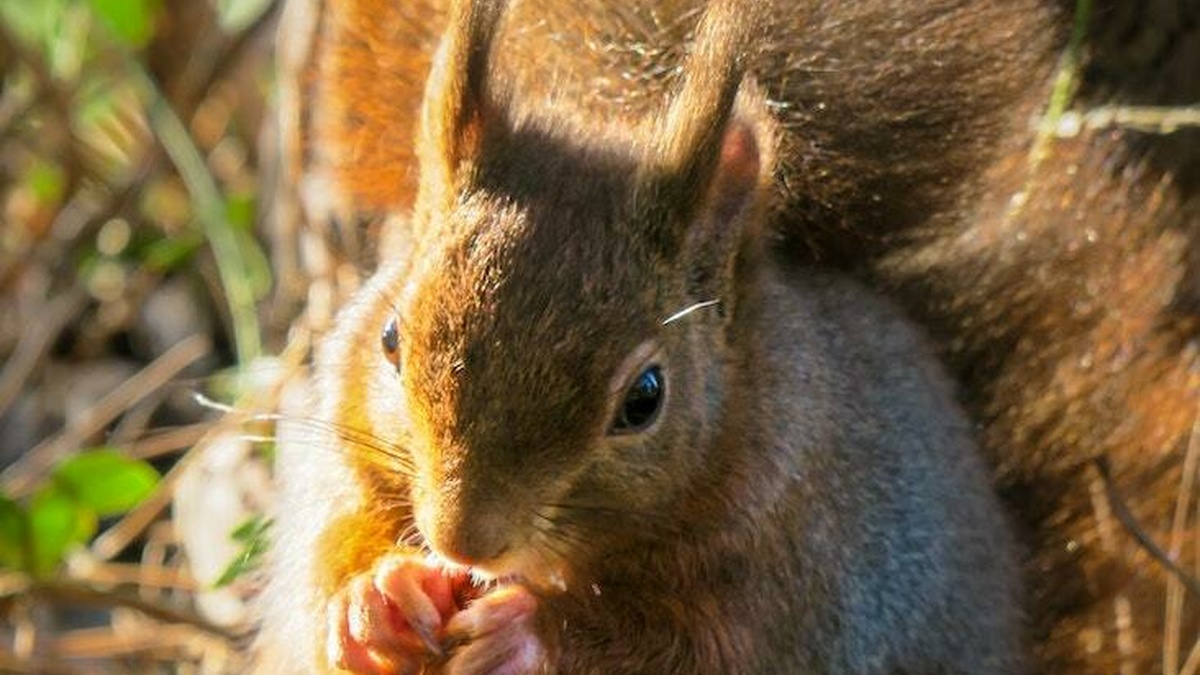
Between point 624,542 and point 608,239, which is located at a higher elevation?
point 608,239

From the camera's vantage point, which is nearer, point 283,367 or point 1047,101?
point 1047,101

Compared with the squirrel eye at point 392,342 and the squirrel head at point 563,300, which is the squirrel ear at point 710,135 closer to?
the squirrel head at point 563,300

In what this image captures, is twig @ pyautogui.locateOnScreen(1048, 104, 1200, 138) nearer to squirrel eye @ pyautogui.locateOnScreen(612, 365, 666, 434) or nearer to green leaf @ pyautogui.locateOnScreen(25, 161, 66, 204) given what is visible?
squirrel eye @ pyautogui.locateOnScreen(612, 365, 666, 434)

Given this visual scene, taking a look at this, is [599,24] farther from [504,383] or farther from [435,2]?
[504,383]

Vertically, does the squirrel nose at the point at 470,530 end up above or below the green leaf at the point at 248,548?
below

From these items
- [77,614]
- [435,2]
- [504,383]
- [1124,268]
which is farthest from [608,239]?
[77,614]

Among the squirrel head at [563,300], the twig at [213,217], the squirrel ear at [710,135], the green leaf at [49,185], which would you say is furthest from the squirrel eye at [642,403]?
the green leaf at [49,185]

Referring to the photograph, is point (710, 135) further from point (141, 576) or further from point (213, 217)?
point (213, 217)

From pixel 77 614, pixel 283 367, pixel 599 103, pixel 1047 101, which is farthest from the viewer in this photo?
pixel 77 614
